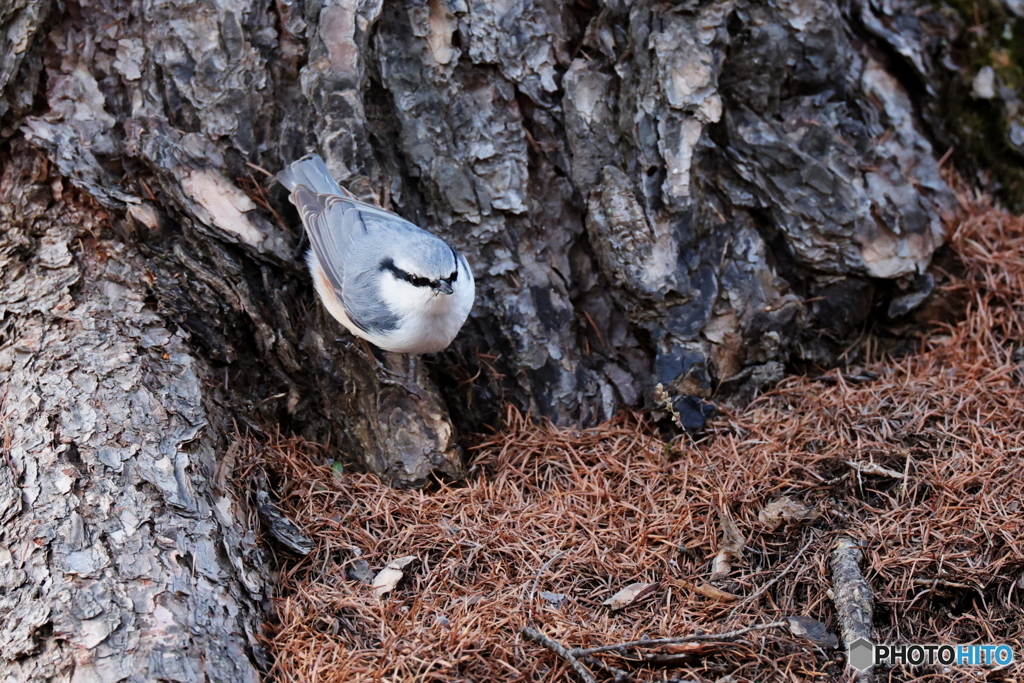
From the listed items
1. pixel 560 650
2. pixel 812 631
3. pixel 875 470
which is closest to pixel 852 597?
pixel 812 631

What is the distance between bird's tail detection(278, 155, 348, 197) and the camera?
2.94m

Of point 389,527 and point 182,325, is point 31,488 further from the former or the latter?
point 389,527

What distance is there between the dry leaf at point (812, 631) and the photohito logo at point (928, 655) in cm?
6

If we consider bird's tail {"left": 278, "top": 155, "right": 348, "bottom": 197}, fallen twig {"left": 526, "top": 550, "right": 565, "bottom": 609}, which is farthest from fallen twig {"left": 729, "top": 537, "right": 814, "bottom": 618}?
bird's tail {"left": 278, "top": 155, "right": 348, "bottom": 197}

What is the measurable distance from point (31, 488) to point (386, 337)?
1.16 m

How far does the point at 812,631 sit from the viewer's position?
2.30m

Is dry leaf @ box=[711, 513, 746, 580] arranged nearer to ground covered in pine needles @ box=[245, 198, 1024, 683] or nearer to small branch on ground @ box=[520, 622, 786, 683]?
ground covered in pine needles @ box=[245, 198, 1024, 683]

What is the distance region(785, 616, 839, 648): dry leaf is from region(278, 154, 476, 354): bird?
4.69 feet

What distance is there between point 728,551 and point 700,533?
13cm

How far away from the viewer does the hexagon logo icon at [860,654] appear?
2.20 metres

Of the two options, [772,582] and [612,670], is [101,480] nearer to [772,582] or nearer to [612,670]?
[612,670]

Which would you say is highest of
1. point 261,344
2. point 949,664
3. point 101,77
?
point 101,77

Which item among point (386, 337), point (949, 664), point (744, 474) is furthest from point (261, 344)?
point (949, 664)

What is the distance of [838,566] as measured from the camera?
2.40 metres
